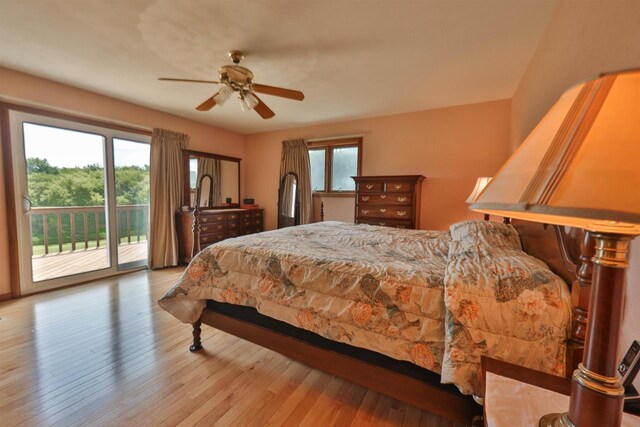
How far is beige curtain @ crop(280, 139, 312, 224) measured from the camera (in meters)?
4.69

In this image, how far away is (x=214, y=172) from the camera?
15.9 ft

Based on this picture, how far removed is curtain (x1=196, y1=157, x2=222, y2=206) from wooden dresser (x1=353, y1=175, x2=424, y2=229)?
268 cm

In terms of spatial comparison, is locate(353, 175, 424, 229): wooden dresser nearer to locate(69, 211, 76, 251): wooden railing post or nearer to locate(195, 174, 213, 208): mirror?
locate(195, 174, 213, 208): mirror

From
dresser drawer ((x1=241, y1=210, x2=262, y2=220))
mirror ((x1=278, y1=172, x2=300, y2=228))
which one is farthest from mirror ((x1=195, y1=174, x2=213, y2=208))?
→ mirror ((x1=278, y1=172, x2=300, y2=228))

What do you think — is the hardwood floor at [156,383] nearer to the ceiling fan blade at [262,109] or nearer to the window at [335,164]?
the ceiling fan blade at [262,109]

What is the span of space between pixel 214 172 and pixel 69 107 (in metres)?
2.08

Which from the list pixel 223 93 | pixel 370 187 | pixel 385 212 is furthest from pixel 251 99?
pixel 385 212

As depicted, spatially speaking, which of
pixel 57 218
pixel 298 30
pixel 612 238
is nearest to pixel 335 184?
pixel 298 30

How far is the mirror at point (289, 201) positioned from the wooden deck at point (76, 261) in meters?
2.33

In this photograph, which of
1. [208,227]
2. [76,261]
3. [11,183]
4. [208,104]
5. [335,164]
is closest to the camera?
[208,104]

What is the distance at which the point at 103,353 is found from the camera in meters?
1.94

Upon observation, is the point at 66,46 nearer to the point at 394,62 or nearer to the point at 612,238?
the point at 394,62

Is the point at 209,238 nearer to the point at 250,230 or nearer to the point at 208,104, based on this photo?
the point at 250,230

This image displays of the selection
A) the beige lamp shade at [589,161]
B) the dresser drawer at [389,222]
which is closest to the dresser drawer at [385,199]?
the dresser drawer at [389,222]
